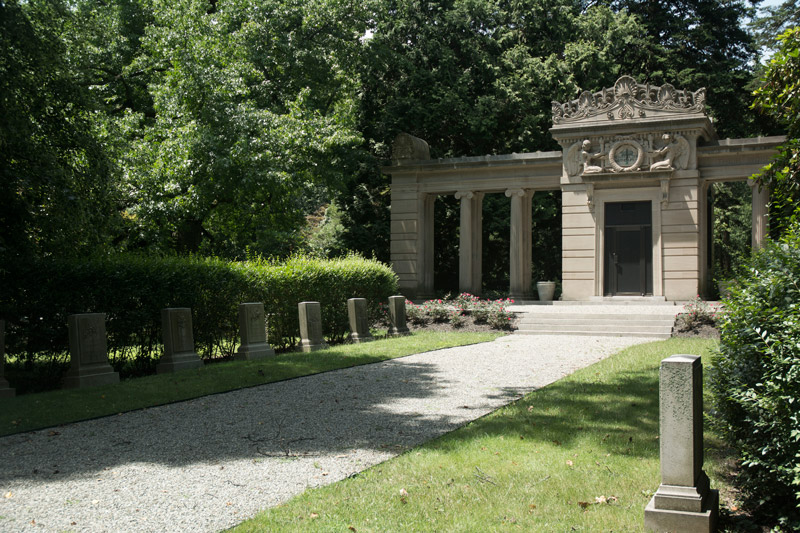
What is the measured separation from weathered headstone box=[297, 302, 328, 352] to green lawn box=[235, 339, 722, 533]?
785cm

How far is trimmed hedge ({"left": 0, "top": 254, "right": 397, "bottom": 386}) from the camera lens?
11055 millimetres

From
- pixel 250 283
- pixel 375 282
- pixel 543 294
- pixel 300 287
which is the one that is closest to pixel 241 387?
pixel 250 283

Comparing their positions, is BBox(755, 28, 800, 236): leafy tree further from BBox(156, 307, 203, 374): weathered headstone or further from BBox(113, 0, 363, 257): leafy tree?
BBox(113, 0, 363, 257): leafy tree

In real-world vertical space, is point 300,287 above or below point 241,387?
above

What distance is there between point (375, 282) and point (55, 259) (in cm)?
966

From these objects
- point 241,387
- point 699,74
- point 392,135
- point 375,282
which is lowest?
point 241,387

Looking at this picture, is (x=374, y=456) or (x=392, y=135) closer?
(x=374, y=456)

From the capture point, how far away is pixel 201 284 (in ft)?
44.8

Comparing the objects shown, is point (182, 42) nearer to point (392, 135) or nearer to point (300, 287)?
point (300, 287)

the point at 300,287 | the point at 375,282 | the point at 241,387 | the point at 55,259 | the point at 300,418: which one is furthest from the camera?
the point at 375,282

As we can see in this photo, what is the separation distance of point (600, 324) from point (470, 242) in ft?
28.5

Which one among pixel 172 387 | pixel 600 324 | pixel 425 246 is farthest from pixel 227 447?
pixel 425 246

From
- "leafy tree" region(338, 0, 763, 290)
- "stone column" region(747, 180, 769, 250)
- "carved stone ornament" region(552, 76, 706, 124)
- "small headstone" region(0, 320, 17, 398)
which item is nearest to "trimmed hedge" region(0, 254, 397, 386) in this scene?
"small headstone" region(0, 320, 17, 398)

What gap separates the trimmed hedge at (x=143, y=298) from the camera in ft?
36.3
